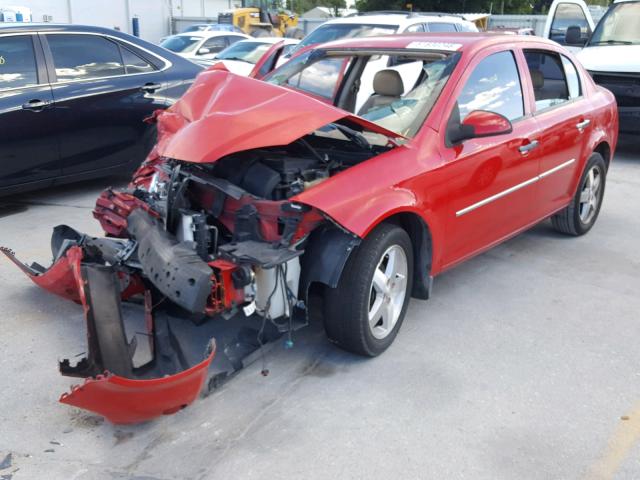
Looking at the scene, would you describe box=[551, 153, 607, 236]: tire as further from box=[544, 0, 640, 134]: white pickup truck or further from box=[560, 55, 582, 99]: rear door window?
box=[544, 0, 640, 134]: white pickup truck

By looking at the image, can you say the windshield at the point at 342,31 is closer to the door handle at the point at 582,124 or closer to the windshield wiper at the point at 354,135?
the door handle at the point at 582,124

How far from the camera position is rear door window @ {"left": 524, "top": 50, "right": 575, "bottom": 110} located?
4.73m

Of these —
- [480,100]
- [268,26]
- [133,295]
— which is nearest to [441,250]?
[480,100]

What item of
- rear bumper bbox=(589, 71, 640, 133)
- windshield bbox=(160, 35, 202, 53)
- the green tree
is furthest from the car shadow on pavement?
the green tree

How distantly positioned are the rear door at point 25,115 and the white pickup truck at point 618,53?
23.1 ft

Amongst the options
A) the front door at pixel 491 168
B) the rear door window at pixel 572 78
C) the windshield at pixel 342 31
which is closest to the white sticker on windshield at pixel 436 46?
the front door at pixel 491 168

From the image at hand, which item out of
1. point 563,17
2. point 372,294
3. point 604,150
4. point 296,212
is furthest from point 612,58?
point 296,212

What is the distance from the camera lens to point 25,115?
5.75 m

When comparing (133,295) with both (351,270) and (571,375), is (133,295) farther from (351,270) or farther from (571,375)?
(571,375)

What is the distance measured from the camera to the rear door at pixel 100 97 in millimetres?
6074

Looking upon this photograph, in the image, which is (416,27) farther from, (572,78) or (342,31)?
(572,78)

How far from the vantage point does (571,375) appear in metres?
3.52

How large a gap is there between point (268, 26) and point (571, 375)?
26.9 m

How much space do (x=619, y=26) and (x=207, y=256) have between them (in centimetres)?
882
